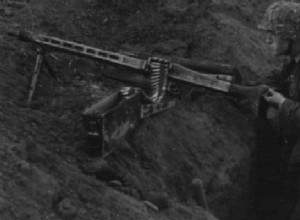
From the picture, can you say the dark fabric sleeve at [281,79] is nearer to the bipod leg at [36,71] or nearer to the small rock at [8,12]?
the bipod leg at [36,71]

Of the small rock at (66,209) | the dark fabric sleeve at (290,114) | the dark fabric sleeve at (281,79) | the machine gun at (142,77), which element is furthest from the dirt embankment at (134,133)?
the dark fabric sleeve at (290,114)

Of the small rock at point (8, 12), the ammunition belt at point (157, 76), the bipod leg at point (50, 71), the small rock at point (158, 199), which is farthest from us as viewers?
the small rock at point (8, 12)

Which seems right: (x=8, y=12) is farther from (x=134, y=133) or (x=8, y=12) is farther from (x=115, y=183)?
(x=115, y=183)

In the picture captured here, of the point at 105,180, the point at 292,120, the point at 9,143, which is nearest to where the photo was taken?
the point at 9,143

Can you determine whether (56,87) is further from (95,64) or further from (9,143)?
(9,143)

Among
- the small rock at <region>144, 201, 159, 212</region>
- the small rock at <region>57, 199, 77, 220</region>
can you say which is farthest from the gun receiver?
the small rock at <region>57, 199, 77, 220</region>

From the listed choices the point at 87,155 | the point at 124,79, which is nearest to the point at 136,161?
the point at 87,155

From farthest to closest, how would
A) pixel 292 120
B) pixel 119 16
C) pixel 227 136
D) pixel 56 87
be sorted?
1. pixel 119 16
2. pixel 227 136
3. pixel 56 87
4. pixel 292 120
